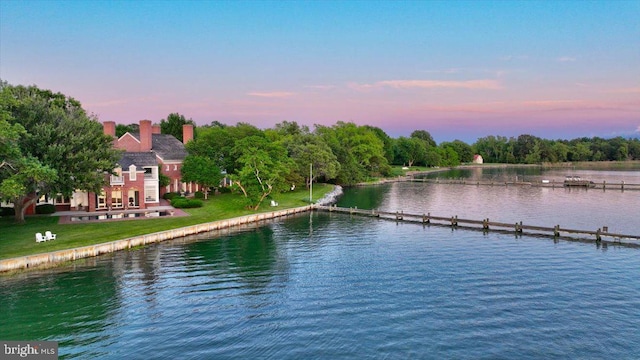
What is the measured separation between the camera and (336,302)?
26.2 meters

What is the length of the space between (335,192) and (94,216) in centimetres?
4931

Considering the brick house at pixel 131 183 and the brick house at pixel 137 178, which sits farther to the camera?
the brick house at pixel 137 178

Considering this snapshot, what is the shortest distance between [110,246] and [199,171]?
28309 mm

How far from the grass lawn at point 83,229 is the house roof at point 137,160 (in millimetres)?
8488

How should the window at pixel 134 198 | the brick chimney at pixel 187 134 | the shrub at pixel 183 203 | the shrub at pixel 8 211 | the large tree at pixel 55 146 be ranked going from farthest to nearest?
the brick chimney at pixel 187 134
the shrub at pixel 183 203
the window at pixel 134 198
the shrub at pixel 8 211
the large tree at pixel 55 146

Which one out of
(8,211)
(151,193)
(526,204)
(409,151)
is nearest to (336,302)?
(151,193)

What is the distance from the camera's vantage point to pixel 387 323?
23141mm

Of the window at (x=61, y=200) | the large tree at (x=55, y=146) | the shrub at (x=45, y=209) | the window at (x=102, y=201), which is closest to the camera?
the large tree at (x=55, y=146)

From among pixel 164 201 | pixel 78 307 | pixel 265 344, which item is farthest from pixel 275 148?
pixel 265 344

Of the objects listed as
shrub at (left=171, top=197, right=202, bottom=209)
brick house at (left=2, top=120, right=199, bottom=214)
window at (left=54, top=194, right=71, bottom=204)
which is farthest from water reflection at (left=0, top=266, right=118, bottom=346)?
window at (left=54, top=194, right=71, bottom=204)

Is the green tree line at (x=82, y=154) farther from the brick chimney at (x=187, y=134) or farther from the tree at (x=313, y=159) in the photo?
the brick chimney at (x=187, y=134)

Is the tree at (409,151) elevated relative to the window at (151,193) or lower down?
elevated

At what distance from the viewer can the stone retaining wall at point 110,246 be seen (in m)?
32.1

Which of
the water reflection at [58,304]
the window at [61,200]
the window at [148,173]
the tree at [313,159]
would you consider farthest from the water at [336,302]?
the tree at [313,159]
